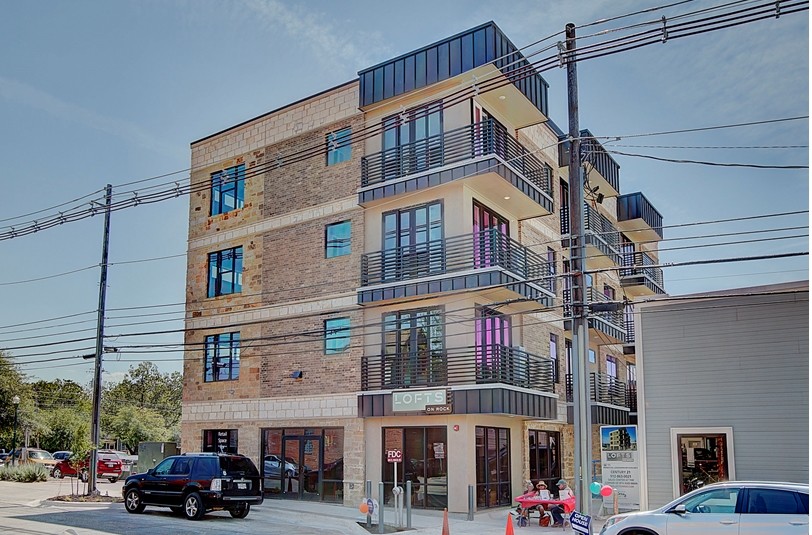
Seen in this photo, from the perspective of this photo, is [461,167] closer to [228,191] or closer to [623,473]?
[623,473]

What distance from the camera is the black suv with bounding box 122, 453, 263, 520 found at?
69.2ft

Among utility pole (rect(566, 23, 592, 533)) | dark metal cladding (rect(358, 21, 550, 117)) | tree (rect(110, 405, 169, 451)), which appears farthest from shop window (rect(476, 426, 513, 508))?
tree (rect(110, 405, 169, 451))

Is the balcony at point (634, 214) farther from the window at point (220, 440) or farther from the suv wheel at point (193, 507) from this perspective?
the suv wheel at point (193, 507)

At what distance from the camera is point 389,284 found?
82.9 feet

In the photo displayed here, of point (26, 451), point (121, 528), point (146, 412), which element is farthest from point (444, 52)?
point (146, 412)

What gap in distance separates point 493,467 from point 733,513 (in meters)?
12.4

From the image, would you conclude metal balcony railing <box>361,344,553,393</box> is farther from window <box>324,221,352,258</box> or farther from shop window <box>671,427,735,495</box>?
shop window <box>671,427,735,495</box>

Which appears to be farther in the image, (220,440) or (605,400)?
(605,400)

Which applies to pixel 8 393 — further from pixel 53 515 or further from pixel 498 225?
pixel 498 225

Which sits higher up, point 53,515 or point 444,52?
point 444,52

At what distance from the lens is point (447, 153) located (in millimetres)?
24828

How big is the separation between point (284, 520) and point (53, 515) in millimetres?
6136

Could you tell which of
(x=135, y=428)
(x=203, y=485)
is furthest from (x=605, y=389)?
(x=135, y=428)

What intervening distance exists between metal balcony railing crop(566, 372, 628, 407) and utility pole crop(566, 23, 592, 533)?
1519 cm
